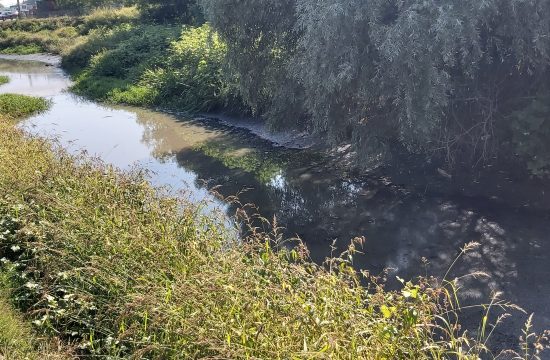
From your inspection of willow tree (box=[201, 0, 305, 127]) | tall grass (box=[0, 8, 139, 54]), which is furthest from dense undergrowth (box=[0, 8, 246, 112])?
willow tree (box=[201, 0, 305, 127])

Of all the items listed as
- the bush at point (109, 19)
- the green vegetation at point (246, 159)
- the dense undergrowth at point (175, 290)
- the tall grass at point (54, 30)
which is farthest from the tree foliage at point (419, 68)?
the tall grass at point (54, 30)

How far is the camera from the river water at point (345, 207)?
6898 millimetres

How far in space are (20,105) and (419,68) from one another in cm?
1448

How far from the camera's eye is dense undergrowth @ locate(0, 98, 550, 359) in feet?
11.5

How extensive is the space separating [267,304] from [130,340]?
101 cm

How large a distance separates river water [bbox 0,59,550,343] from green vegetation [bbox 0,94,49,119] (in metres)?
1.55

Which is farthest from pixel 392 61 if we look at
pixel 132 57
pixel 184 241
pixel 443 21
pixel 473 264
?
pixel 132 57

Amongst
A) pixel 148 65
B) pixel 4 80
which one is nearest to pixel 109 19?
pixel 4 80

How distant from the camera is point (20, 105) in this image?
18.5 metres

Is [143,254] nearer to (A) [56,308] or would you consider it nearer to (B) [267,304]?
(A) [56,308]

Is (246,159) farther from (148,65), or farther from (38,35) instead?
(38,35)

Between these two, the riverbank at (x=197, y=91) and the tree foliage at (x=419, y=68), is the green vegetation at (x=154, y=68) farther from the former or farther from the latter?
the tree foliage at (x=419, y=68)

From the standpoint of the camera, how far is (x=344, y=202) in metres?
9.62

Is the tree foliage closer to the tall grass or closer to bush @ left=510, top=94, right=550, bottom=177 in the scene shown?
bush @ left=510, top=94, right=550, bottom=177
